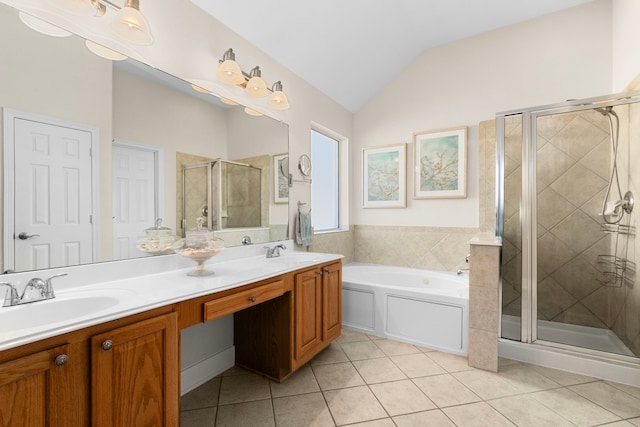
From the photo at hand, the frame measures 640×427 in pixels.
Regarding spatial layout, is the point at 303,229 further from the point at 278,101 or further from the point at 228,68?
the point at 228,68

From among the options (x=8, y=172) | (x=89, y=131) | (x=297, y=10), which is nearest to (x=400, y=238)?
(x=297, y=10)

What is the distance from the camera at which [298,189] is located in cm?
283

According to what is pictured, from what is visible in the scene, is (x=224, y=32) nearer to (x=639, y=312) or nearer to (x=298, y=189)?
(x=298, y=189)

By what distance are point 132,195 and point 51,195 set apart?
34 centimetres

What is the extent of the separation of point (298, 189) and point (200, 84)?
1.26m

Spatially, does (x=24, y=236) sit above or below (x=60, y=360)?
above

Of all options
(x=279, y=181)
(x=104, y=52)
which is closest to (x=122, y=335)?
(x=104, y=52)

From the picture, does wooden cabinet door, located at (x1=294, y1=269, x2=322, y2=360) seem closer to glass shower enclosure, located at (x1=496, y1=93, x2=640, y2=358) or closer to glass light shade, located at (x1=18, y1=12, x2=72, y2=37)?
glass shower enclosure, located at (x1=496, y1=93, x2=640, y2=358)

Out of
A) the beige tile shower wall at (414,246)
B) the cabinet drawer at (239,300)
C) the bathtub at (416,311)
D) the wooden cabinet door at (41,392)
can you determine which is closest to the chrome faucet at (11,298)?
the wooden cabinet door at (41,392)

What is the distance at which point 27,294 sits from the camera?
1162mm

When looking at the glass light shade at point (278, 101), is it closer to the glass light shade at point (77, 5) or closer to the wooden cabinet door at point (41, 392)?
the glass light shade at point (77, 5)

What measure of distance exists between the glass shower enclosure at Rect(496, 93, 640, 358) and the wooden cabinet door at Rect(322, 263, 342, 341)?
1.32 metres

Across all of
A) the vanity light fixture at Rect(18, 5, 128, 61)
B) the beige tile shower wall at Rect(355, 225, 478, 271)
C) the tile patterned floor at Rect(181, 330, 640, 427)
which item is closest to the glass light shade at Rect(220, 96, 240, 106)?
the vanity light fixture at Rect(18, 5, 128, 61)

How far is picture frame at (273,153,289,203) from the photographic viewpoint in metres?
2.55
